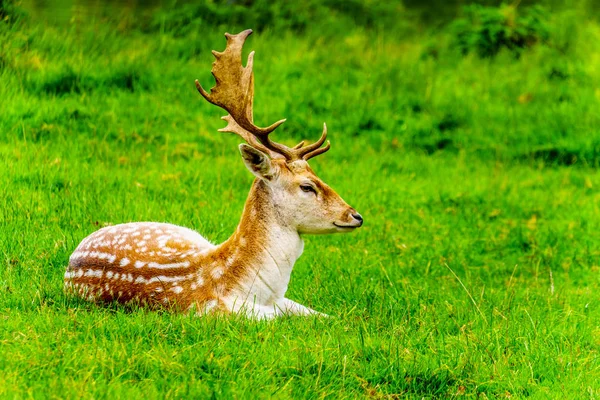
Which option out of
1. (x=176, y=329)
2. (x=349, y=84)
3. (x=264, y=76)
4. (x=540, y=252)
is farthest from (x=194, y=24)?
(x=176, y=329)

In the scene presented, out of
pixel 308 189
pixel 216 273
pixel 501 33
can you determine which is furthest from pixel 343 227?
pixel 501 33

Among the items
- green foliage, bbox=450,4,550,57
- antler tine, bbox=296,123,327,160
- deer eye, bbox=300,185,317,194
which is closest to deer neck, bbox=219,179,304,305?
deer eye, bbox=300,185,317,194

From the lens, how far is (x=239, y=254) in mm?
5906

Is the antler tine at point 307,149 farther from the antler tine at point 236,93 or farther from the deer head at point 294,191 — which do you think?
the antler tine at point 236,93

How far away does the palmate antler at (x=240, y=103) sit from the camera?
6.14 meters

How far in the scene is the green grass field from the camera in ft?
16.5

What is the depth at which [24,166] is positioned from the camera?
332 inches

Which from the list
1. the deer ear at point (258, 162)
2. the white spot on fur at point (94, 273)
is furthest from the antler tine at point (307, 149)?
the white spot on fur at point (94, 273)

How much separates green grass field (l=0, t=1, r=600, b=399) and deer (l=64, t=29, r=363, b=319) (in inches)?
7.3

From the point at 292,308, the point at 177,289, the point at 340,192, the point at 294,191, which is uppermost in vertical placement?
the point at 294,191

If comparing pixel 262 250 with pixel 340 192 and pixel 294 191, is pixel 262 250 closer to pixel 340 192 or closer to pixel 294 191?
pixel 294 191

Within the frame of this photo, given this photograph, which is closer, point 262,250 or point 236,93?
point 262,250

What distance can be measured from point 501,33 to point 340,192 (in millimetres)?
5837

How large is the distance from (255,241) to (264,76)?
6286 mm
